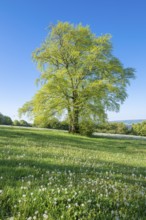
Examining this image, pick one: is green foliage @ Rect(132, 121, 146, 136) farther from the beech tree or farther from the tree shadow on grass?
the tree shadow on grass

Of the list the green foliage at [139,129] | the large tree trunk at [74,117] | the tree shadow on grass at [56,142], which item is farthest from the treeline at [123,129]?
the tree shadow on grass at [56,142]

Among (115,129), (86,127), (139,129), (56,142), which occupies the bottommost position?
(56,142)

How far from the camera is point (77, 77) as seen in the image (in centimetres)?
3189

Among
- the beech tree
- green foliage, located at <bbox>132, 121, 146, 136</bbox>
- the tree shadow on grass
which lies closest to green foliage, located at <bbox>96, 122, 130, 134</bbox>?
green foliage, located at <bbox>132, 121, 146, 136</bbox>

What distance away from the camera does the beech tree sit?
31312mm

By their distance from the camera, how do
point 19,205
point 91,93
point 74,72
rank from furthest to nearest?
point 74,72, point 91,93, point 19,205

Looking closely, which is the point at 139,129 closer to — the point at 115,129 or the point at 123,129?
the point at 123,129

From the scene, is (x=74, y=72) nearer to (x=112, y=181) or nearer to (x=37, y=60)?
(x=37, y=60)

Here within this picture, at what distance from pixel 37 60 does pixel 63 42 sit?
4.32 meters

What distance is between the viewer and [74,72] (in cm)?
3303

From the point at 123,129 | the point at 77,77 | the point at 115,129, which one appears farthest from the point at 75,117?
the point at 123,129

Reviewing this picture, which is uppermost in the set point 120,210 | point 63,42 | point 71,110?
point 63,42

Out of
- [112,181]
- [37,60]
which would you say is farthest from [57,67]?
[112,181]

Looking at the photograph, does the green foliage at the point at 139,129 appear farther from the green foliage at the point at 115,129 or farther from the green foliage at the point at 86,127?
the green foliage at the point at 86,127
